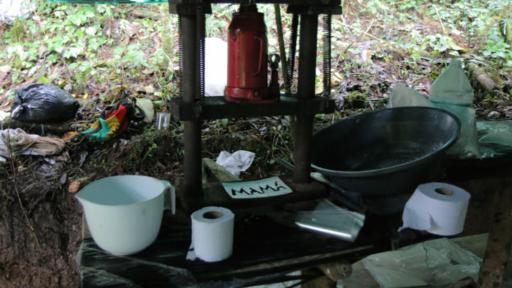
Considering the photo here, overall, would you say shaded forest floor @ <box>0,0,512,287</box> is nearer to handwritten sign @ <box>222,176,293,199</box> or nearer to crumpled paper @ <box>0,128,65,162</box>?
crumpled paper @ <box>0,128,65,162</box>

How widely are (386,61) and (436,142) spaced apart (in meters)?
2.68

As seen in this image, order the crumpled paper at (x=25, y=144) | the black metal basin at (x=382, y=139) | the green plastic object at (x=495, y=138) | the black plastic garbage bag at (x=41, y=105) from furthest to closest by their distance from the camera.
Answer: the black plastic garbage bag at (x=41, y=105)
the crumpled paper at (x=25, y=144)
the green plastic object at (x=495, y=138)
the black metal basin at (x=382, y=139)

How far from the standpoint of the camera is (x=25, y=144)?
8.75 ft

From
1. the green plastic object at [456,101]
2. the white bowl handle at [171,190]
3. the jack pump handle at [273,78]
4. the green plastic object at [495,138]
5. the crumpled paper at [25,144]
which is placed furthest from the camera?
the crumpled paper at [25,144]

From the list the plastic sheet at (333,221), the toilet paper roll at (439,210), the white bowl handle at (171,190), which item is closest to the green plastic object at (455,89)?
the toilet paper roll at (439,210)

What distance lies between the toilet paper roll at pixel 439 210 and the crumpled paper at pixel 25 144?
2203 millimetres

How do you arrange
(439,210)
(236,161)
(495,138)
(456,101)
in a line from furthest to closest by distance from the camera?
(236,161)
(495,138)
(456,101)
(439,210)

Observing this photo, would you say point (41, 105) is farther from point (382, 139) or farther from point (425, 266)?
point (425, 266)

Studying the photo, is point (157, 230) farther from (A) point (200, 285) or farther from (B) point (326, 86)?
(B) point (326, 86)

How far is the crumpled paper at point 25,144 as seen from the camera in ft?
8.55

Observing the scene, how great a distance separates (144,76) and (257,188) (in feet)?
8.13

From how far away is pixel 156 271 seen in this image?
106cm

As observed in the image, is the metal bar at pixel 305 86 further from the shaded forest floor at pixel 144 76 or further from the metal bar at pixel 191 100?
the shaded forest floor at pixel 144 76

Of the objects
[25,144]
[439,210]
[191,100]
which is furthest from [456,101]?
[25,144]
